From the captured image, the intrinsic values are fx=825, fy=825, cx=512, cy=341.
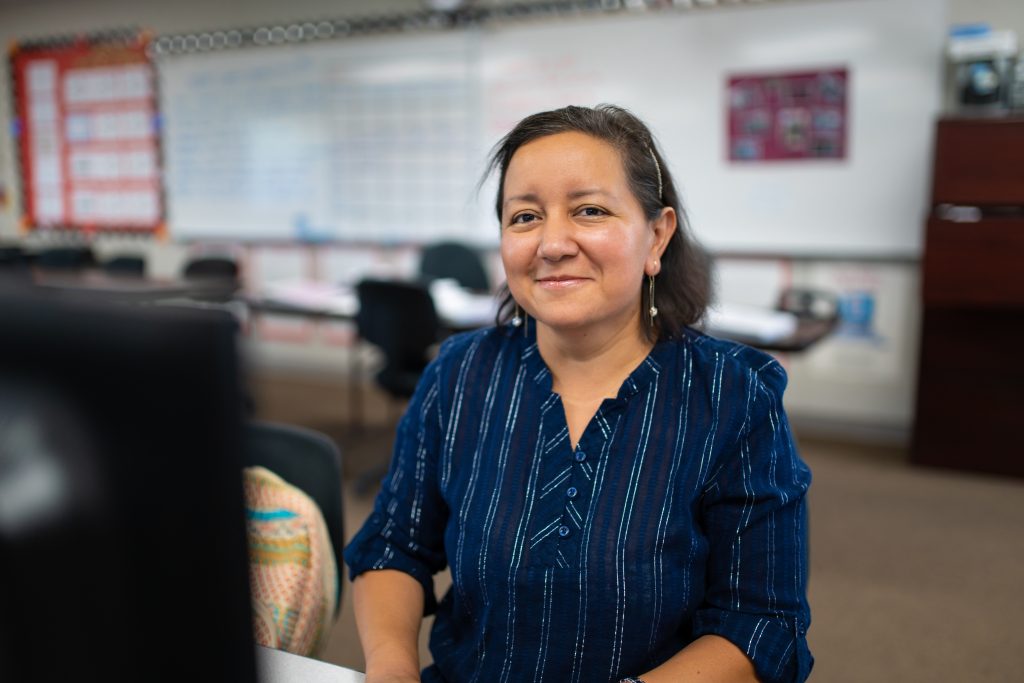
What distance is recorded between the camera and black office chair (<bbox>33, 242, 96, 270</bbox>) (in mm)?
5660

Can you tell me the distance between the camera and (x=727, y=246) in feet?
14.8

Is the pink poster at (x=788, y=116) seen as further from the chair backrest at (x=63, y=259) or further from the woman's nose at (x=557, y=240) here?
the chair backrest at (x=63, y=259)

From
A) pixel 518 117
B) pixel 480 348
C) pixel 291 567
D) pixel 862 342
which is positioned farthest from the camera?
pixel 518 117

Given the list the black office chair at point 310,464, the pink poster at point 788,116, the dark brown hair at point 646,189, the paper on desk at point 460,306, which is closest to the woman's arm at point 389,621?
the black office chair at point 310,464

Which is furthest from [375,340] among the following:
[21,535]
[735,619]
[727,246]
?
[21,535]

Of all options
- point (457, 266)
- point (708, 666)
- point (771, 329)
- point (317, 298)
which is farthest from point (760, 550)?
point (457, 266)

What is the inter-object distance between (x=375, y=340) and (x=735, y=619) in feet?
8.69

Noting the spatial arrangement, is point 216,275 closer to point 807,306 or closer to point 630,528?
Result: point 807,306

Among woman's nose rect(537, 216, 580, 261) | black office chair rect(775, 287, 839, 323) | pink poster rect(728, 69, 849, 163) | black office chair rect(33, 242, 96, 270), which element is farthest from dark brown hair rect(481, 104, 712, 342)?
black office chair rect(33, 242, 96, 270)

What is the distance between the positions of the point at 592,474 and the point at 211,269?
14.2 feet

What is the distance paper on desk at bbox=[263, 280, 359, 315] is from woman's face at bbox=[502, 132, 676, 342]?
8.15 ft

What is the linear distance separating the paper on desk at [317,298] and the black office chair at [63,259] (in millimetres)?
2455

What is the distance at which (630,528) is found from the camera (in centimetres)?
105

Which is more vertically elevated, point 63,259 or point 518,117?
point 518,117
